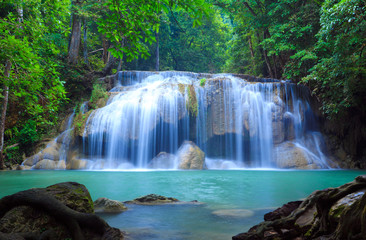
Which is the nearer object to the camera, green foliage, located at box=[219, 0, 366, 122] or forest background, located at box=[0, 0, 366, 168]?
forest background, located at box=[0, 0, 366, 168]

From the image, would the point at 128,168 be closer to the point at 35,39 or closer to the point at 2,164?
the point at 2,164

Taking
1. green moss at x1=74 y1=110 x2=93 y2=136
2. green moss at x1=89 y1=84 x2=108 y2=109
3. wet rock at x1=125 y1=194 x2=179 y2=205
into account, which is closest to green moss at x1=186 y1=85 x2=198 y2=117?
green moss at x1=89 y1=84 x2=108 y2=109

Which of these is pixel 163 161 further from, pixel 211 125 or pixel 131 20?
pixel 131 20

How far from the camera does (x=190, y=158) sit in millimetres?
14555

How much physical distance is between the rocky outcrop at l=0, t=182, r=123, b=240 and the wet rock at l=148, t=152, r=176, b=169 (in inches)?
472

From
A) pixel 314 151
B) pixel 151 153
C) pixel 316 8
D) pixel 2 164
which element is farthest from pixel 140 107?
pixel 316 8

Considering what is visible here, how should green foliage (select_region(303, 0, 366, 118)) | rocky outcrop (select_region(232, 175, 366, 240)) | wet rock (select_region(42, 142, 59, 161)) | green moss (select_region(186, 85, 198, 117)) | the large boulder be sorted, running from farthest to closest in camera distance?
1. green moss (select_region(186, 85, 198, 117))
2. wet rock (select_region(42, 142, 59, 161))
3. the large boulder
4. green foliage (select_region(303, 0, 366, 118))
5. rocky outcrop (select_region(232, 175, 366, 240))

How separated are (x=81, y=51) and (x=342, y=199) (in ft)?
90.6

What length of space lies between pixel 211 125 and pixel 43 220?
14455 millimetres

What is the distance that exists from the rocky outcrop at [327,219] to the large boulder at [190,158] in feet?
37.7

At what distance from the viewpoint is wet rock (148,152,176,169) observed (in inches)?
583

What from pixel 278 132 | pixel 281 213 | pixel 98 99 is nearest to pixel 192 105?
pixel 278 132

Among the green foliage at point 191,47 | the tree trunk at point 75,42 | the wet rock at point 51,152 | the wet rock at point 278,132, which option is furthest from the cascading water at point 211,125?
the green foliage at point 191,47

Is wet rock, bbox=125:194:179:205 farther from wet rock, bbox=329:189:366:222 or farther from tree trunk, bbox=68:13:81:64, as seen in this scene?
tree trunk, bbox=68:13:81:64
